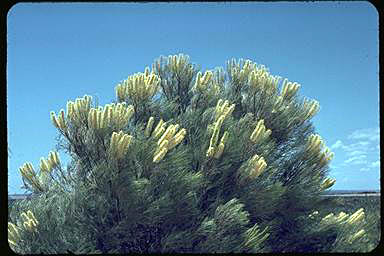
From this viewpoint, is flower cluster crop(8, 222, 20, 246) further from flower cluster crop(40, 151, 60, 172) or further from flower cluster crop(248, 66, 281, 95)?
flower cluster crop(248, 66, 281, 95)

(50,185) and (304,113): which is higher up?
(304,113)

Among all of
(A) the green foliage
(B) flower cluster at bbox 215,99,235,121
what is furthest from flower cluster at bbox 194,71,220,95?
(B) flower cluster at bbox 215,99,235,121

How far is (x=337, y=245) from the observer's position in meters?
2.83

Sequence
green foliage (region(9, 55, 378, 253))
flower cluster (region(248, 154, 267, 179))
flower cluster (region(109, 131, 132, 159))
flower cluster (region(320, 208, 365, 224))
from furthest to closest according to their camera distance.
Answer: flower cluster (region(320, 208, 365, 224)) → flower cluster (region(248, 154, 267, 179)) → green foliage (region(9, 55, 378, 253)) → flower cluster (region(109, 131, 132, 159))

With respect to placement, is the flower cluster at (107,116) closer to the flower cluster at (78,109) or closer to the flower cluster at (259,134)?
the flower cluster at (78,109)

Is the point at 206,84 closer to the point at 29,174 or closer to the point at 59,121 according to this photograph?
the point at 59,121

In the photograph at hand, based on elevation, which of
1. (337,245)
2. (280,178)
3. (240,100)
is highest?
(240,100)

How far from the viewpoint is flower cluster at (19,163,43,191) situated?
2.57 meters

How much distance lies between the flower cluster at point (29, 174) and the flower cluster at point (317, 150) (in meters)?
1.33

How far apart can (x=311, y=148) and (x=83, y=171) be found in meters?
1.16

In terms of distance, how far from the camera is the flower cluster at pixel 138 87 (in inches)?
106
